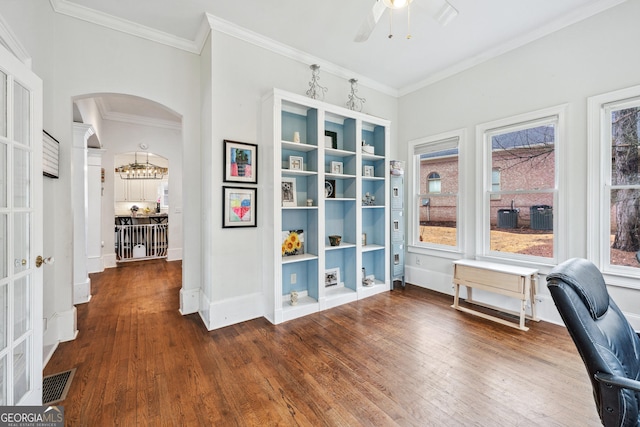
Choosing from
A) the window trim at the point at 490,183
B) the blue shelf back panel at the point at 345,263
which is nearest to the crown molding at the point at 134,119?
the blue shelf back panel at the point at 345,263

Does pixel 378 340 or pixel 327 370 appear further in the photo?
pixel 378 340

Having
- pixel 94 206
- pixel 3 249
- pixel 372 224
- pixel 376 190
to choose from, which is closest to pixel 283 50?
pixel 376 190

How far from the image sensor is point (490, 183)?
3.68 m

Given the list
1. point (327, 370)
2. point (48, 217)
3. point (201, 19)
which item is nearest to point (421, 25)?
point (201, 19)

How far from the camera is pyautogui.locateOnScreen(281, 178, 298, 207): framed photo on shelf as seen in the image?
3.45m

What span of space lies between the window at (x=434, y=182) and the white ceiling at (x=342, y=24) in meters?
1.55

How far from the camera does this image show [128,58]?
9.73ft

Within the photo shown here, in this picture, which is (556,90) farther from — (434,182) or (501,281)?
(501,281)

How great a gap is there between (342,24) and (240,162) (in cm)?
189

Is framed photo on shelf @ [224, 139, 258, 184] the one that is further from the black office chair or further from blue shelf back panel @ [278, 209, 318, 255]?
the black office chair

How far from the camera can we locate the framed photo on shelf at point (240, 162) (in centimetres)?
305

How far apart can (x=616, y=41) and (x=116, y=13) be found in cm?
Result: 494

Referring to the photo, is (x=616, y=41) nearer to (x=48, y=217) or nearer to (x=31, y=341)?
(x=31, y=341)

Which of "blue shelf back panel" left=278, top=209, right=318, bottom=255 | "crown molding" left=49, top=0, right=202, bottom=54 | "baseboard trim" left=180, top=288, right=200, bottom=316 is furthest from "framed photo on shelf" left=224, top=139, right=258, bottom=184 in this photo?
"baseboard trim" left=180, top=288, right=200, bottom=316
